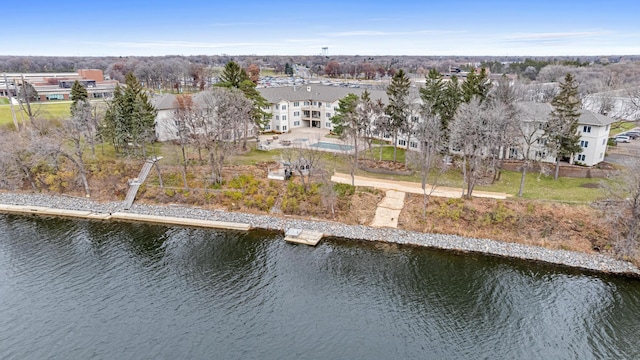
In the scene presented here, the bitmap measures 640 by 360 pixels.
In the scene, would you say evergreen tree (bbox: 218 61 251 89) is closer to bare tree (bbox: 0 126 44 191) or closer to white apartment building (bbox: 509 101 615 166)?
bare tree (bbox: 0 126 44 191)

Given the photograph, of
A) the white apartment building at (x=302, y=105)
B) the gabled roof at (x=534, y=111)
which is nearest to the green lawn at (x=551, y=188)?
the gabled roof at (x=534, y=111)

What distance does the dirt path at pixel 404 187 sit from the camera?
4091 centimetres

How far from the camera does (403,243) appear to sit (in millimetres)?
36625

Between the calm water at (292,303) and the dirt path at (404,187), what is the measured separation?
8.61m

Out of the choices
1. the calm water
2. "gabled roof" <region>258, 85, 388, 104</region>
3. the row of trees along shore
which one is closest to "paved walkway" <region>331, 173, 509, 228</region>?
the row of trees along shore

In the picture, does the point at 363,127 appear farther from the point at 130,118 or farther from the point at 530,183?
the point at 130,118

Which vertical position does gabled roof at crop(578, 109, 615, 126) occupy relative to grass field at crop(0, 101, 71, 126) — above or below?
above

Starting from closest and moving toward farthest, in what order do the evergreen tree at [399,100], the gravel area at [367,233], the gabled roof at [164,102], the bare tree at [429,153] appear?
the gravel area at [367,233]
the bare tree at [429,153]
the evergreen tree at [399,100]
the gabled roof at [164,102]

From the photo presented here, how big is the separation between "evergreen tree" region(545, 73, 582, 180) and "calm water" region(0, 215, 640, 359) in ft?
58.4

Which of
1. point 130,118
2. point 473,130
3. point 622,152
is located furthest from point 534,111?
point 130,118

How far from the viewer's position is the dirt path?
4091 cm

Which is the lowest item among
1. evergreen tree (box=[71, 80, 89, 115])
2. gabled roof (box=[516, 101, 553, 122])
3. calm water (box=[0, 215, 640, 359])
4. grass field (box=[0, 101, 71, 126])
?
calm water (box=[0, 215, 640, 359])

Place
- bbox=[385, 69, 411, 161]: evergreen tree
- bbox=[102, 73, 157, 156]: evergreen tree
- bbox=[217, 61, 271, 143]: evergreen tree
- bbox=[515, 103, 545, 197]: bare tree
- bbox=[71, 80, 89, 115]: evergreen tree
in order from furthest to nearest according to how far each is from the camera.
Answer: bbox=[217, 61, 271, 143]: evergreen tree < bbox=[71, 80, 89, 115]: evergreen tree < bbox=[102, 73, 157, 156]: evergreen tree < bbox=[385, 69, 411, 161]: evergreen tree < bbox=[515, 103, 545, 197]: bare tree

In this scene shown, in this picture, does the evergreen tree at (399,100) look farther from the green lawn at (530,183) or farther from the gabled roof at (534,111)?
the gabled roof at (534,111)
